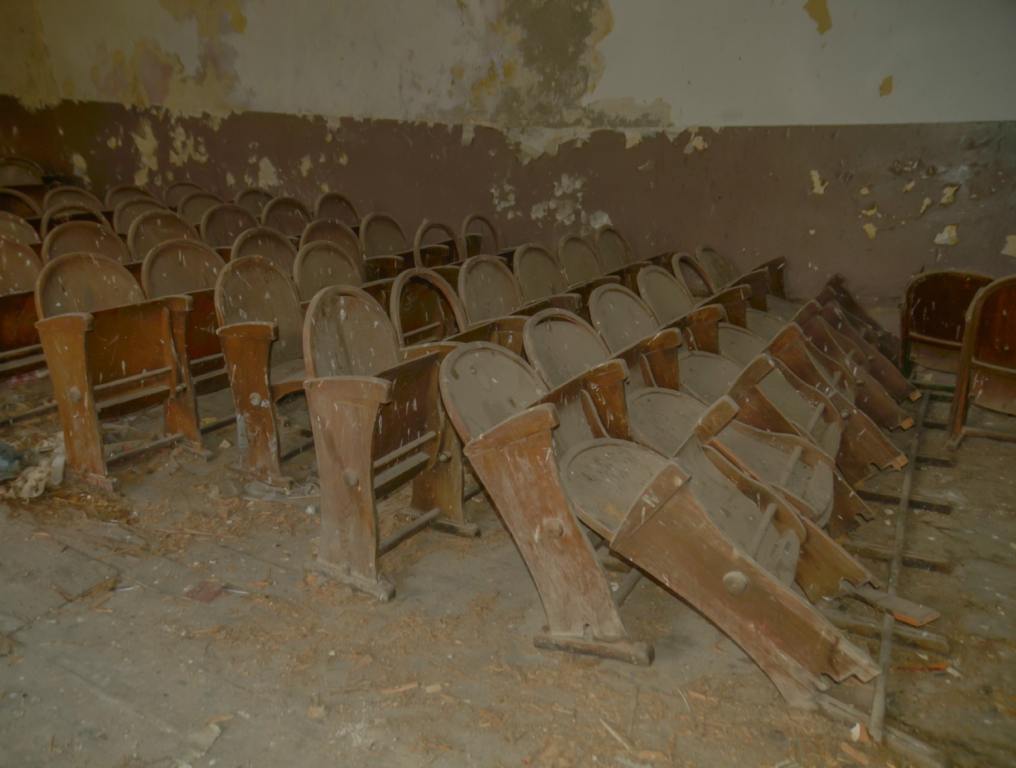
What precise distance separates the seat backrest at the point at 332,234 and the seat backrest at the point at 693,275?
85.1 inches

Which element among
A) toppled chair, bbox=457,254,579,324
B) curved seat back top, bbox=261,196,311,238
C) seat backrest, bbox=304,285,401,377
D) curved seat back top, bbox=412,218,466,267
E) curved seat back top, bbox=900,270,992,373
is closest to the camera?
seat backrest, bbox=304,285,401,377

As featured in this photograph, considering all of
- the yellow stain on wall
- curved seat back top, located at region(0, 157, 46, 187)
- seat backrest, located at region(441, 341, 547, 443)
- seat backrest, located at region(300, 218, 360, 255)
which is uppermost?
the yellow stain on wall

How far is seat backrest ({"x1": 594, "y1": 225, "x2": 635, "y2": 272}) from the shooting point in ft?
18.0

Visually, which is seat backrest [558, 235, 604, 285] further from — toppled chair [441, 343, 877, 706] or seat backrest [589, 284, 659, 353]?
toppled chair [441, 343, 877, 706]

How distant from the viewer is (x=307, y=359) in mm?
2783

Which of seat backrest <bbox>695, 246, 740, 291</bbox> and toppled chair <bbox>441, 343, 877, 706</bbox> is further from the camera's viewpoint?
seat backrest <bbox>695, 246, 740, 291</bbox>

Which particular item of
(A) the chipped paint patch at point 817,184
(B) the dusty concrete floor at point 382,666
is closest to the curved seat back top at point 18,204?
(B) the dusty concrete floor at point 382,666

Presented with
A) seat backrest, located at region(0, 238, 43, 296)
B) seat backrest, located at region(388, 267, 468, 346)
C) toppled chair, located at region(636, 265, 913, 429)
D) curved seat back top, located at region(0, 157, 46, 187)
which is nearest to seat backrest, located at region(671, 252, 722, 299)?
toppled chair, located at region(636, 265, 913, 429)

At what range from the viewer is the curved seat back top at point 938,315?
4238mm

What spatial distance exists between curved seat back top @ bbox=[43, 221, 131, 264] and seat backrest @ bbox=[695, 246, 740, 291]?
3.82 m

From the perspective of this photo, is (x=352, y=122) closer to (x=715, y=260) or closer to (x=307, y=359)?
(x=715, y=260)

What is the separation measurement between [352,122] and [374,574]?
538 cm

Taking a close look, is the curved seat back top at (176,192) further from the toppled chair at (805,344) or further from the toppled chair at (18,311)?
the toppled chair at (805,344)

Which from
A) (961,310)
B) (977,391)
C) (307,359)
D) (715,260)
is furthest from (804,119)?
(307,359)
